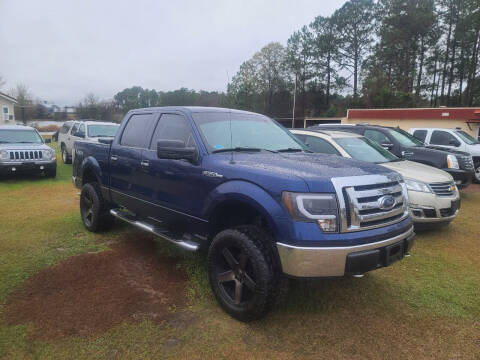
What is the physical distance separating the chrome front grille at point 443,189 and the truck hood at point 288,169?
9.23 ft

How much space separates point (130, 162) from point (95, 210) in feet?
4.35

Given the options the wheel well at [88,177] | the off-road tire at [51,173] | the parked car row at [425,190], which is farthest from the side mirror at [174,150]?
the off-road tire at [51,173]

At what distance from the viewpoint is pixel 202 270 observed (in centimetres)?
415

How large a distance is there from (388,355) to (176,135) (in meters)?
3.00

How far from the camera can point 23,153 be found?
9812 mm

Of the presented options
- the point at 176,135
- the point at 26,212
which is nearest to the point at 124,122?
the point at 176,135

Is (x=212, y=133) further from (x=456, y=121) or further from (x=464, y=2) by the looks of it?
(x=464, y=2)

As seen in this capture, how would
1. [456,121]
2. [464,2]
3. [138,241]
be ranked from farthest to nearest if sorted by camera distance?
[464,2], [456,121], [138,241]

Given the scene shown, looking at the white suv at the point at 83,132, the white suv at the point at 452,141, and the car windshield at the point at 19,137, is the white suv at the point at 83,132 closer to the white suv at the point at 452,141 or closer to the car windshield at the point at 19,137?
the car windshield at the point at 19,137

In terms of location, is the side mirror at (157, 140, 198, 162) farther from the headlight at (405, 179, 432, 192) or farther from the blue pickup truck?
the headlight at (405, 179, 432, 192)

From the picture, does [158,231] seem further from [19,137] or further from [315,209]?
[19,137]

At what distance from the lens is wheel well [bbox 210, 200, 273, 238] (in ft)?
10.6

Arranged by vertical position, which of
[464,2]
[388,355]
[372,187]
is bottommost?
[388,355]

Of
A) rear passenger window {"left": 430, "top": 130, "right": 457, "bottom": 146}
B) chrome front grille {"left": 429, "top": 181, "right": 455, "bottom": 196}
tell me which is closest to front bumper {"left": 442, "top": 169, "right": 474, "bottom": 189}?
chrome front grille {"left": 429, "top": 181, "right": 455, "bottom": 196}
